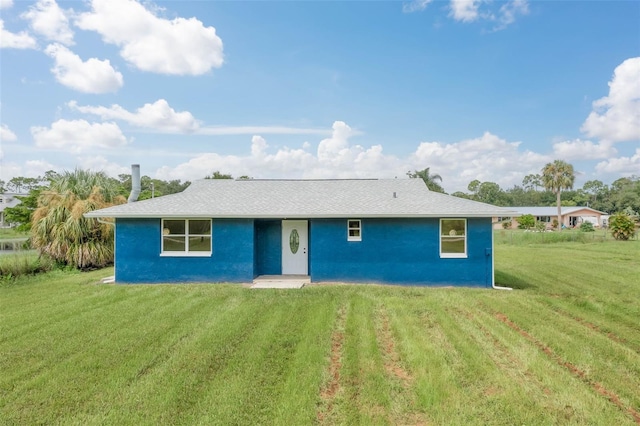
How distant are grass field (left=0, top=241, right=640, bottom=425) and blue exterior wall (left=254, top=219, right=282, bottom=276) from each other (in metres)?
2.57

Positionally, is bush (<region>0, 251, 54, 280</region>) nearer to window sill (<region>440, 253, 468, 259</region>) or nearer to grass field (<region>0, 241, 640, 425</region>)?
grass field (<region>0, 241, 640, 425</region>)

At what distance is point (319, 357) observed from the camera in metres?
5.41

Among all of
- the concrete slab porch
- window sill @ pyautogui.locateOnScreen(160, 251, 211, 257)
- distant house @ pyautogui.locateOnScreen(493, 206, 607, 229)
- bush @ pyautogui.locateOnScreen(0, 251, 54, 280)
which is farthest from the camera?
distant house @ pyautogui.locateOnScreen(493, 206, 607, 229)

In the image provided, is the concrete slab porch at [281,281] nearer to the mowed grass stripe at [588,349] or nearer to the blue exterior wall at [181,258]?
the blue exterior wall at [181,258]

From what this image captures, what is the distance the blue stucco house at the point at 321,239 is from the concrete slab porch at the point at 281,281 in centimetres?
26

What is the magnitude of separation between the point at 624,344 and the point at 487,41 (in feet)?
57.5

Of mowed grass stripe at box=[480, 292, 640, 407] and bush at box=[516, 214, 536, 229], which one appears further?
bush at box=[516, 214, 536, 229]

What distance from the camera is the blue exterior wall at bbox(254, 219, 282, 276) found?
39.7ft

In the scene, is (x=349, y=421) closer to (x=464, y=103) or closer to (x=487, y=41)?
(x=487, y=41)

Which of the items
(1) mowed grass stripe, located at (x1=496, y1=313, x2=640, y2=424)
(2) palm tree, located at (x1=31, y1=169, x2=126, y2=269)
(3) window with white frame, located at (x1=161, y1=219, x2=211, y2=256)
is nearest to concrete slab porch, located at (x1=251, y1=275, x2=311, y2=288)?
(3) window with white frame, located at (x1=161, y1=219, x2=211, y2=256)

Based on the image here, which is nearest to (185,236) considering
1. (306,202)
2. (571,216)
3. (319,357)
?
(306,202)

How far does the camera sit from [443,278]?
10812 millimetres

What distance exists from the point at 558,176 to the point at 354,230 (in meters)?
48.5

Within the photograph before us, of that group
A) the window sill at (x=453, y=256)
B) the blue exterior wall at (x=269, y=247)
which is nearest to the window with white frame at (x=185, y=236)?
the blue exterior wall at (x=269, y=247)
